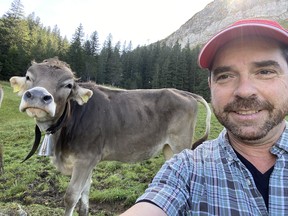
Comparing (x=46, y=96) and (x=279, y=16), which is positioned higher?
(x=279, y=16)

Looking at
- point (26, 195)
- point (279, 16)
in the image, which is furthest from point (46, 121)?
point (279, 16)

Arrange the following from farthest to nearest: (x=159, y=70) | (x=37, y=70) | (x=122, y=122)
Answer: (x=159, y=70) < (x=122, y=122) < (x=37, y=70)

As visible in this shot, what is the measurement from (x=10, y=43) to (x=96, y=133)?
202ft

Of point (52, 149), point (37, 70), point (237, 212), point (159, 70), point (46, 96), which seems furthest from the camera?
point (159, 70)

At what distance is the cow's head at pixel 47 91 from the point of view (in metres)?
4.02

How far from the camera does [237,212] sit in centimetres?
168

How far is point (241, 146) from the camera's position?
2049 mm

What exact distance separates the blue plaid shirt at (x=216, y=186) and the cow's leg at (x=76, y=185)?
319 cm

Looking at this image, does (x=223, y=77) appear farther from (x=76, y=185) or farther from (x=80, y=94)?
(x=76, y=185)

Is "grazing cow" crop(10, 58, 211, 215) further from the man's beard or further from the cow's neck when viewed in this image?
the man's beard

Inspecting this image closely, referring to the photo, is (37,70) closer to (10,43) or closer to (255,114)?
(255,114)

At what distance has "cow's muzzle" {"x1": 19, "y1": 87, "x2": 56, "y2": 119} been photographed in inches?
157

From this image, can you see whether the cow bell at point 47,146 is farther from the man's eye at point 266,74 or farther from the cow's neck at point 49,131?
the man's eye at point 266,74

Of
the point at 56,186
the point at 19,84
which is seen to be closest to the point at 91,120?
the point at 19,84
